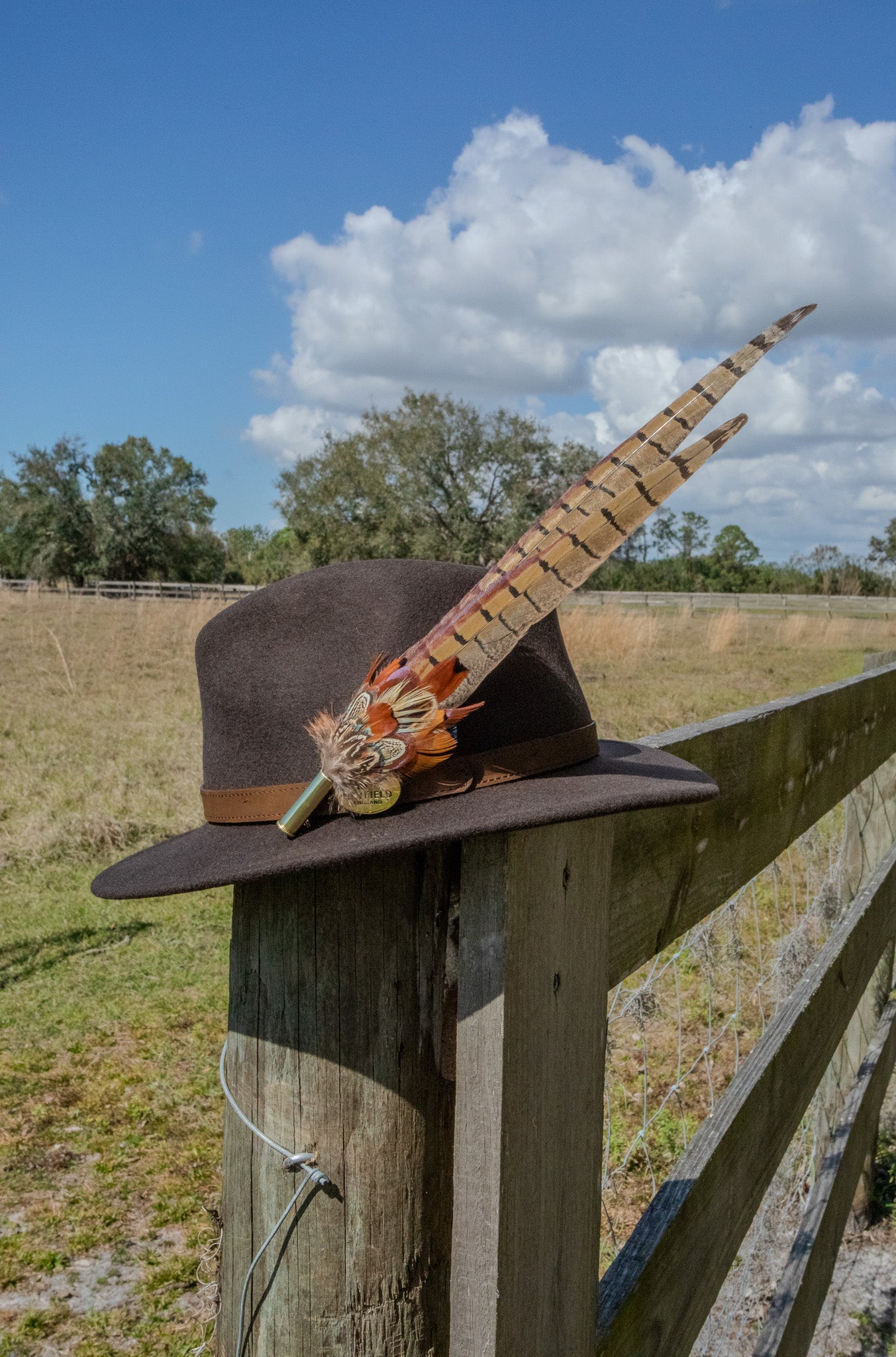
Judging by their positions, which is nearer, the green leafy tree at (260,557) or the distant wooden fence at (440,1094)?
the distant wooden fence at (440,1094)

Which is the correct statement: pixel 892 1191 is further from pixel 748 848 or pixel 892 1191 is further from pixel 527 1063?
pixel 527 1063

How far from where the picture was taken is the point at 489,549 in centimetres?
4488

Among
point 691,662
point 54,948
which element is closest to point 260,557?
point 691,662

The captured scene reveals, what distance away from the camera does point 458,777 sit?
35.7 inches

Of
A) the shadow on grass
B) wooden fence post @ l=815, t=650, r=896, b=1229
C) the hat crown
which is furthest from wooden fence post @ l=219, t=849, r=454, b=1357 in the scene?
the shadow on grass

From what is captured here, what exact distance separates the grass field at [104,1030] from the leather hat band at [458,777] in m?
1.30

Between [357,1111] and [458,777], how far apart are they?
31 cm

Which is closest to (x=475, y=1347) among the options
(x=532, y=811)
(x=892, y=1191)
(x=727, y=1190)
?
(x=532, y=811)

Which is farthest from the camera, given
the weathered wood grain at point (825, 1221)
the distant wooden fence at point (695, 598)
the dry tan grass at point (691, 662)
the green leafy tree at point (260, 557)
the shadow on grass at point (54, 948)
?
the green leafy tree at point (260, 557)

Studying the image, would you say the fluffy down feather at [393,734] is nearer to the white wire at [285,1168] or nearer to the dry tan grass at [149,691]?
the white wire at [285,1168]

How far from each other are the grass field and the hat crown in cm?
135

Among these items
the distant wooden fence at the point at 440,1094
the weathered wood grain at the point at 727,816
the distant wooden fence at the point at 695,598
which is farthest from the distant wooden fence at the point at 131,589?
the distant wooden fence at the point at 440,1094

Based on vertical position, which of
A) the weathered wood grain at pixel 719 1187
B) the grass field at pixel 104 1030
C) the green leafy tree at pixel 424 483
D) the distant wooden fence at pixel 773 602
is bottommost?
the grass field at pixel 104 1030

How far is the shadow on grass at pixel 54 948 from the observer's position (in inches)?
188
